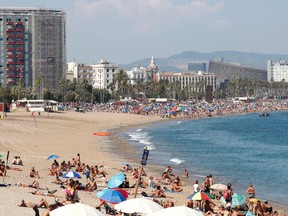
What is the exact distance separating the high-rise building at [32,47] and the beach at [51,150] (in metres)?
65.6

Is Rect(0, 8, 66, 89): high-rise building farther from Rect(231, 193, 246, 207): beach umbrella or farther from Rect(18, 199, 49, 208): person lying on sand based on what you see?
Rect(18, 199, 49, 208): person lying on sand

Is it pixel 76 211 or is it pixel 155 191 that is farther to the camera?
pixel 155 191

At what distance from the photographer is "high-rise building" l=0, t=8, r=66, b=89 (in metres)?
163

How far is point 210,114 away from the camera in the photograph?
15162cm

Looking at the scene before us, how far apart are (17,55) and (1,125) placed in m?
96.8

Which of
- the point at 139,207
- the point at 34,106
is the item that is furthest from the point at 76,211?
the point at 34,106

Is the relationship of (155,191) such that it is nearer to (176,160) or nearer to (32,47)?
(176,160)

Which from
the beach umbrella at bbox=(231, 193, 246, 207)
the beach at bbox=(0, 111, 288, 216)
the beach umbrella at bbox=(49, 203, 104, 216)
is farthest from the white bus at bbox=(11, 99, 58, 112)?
the beach umbrella at bbox=(49, 203, 104, 216)

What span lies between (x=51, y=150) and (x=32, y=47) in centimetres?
11468

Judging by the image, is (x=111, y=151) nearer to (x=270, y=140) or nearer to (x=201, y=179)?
(x=201, y=179)

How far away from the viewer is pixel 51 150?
51.7 metres

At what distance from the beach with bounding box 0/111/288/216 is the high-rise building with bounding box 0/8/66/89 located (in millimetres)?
65578

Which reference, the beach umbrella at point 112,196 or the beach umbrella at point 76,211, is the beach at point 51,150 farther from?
the beach umbrella at point 76,211

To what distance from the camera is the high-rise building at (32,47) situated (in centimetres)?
16262
